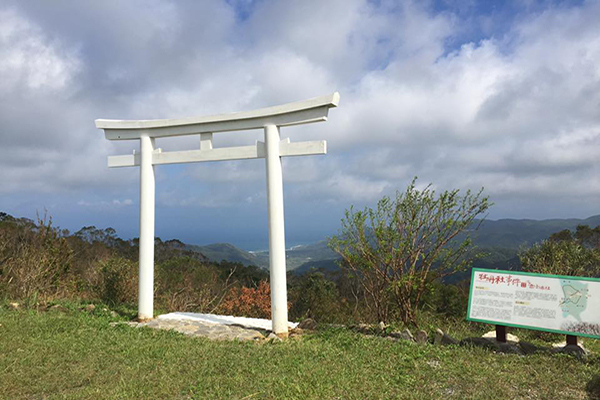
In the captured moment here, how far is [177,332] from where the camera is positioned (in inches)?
241

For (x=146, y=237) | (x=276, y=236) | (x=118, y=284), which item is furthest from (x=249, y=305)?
(x=276, y=236)

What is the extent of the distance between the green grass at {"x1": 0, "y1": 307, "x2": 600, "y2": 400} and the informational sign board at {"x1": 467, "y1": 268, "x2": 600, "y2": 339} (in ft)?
1.22

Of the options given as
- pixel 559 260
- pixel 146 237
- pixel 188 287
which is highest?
pixel 146 237

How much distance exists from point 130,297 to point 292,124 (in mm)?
5085

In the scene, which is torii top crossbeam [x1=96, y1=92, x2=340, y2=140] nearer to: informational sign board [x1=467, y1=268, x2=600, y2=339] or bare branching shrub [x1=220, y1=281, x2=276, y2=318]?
informational sign board [x1=467, y1=268, x2=600, y2=339]

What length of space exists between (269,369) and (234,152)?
10.3ft

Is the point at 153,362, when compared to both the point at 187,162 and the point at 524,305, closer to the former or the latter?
the point at 187,162

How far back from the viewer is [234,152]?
6531 mm

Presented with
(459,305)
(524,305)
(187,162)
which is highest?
(187,162)

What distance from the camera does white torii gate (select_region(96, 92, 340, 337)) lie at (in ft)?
19.8

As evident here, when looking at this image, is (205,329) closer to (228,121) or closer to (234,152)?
(234,152)

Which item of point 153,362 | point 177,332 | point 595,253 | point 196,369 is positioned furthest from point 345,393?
point 595,253

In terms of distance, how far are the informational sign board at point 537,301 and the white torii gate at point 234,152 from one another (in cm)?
236

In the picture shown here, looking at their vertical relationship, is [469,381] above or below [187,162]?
below
